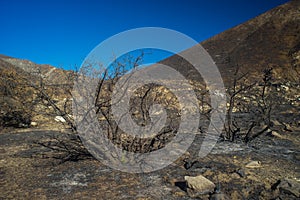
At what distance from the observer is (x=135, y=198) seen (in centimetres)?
316

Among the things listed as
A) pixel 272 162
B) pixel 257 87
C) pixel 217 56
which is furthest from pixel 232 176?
pixel 217 56

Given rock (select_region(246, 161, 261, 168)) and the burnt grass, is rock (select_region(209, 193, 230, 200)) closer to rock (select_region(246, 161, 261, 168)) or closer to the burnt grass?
the burnt grass

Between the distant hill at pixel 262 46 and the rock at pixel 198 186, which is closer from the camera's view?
the rock at pixel 198 186

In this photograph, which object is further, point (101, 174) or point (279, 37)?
point (279, 37)

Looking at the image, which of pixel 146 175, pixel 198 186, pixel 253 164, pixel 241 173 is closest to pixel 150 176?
pixel 146 175

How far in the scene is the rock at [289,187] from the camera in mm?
3088

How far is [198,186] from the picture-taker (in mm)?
3248

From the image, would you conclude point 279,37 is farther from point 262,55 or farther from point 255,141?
point 255,141

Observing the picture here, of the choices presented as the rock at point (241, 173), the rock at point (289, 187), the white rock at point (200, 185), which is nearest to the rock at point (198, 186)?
the white rock at point (200, 185)

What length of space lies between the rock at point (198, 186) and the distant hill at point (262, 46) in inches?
575

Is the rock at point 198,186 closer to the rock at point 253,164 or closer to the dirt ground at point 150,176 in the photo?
the dirt ground at point 150,176

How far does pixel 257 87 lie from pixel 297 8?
21.2 m

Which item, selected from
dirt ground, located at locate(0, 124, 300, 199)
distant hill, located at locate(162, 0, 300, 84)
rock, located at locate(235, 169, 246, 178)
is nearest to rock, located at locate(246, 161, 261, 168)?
dirt ground, located at locate(0, 124, 300, 199)

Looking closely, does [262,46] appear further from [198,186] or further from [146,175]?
[198,186]
